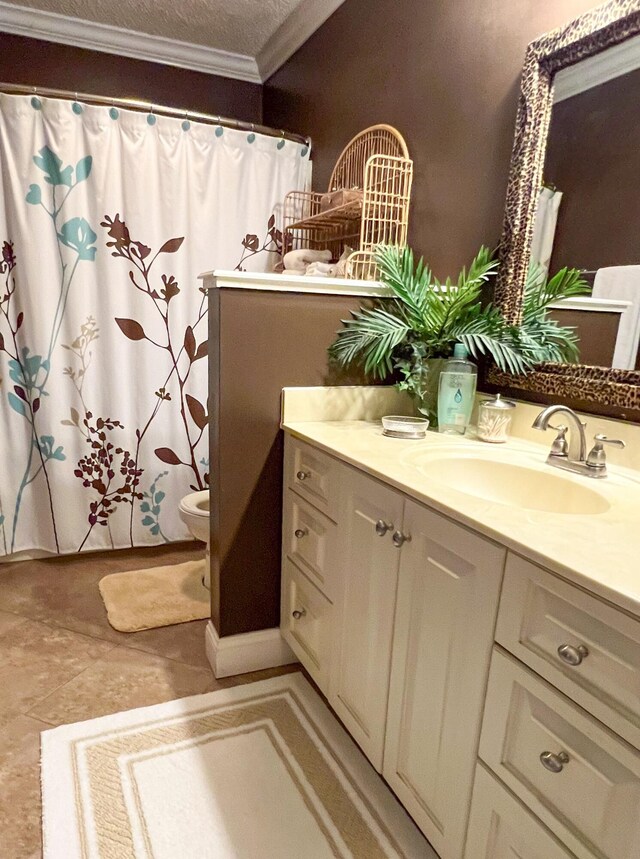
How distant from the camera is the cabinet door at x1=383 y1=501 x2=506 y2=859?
90cm

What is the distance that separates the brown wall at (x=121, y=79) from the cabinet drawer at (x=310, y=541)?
231 cm

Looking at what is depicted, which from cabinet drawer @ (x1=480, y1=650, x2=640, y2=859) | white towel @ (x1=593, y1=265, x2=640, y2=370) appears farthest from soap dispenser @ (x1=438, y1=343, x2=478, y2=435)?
cabinet drawer @ (x1=480, y1=650, x2=640, y2=859)

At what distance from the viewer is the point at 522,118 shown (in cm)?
141

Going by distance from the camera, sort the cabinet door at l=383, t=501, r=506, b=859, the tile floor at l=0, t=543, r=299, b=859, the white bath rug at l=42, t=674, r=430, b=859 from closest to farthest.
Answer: the cabinet door at l=383, t=501, r=506, b=859 → the white bath rug at l=42, t=674, r=430, b=859 → the tile floor at l=0, t=543, r=299, b=859

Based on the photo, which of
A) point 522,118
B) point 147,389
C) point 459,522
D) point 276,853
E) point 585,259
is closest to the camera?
point 459,522

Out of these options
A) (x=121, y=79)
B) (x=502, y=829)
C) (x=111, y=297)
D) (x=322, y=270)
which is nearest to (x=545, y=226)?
(x=322, y=270)

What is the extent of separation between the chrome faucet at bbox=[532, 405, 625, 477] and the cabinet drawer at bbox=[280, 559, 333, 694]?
682mm

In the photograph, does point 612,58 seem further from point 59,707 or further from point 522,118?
point 59,707

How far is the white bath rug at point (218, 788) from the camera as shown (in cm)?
118

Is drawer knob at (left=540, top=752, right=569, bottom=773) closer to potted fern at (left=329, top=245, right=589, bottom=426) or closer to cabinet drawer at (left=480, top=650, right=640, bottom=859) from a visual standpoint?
cabinet drawer at (left=480, top=650, right=640, bottom=859)

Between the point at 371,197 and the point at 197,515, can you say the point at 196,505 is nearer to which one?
the point at 197,515

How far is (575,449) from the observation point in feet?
4.08

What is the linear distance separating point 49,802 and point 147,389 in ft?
5.21

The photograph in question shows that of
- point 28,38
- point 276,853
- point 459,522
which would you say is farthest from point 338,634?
point 28,38
